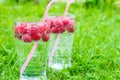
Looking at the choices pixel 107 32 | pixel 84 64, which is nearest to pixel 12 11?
pixel 107 32

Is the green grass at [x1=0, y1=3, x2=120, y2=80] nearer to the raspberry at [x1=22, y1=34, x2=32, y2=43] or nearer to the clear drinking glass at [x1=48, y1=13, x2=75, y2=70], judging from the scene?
the clear drinking glass at [x1=48, y1=13, x2=75, y2=70]

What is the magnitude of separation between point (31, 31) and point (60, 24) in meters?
0.30

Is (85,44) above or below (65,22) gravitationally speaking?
below

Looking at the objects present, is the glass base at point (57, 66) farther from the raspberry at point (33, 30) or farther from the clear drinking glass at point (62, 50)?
the raspberry at point (33, 30)

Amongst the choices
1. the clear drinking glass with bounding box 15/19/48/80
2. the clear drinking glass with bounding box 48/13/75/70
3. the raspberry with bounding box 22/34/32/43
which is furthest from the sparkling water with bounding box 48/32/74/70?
the raspberry with bounding box 22/34/32/43

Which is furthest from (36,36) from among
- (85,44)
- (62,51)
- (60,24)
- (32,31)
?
(85,44)

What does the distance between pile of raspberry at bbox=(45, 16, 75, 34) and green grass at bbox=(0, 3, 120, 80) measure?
0.88 feet

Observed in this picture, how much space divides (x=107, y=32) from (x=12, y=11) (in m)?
1.17

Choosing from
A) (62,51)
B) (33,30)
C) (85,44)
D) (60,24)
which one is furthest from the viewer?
(85,44)

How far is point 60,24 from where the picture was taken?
2822 millimetres

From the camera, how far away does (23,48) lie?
8.80ft

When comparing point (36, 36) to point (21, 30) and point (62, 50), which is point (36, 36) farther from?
point (62, 50)

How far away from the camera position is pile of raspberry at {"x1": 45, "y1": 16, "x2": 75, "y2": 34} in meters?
2.82

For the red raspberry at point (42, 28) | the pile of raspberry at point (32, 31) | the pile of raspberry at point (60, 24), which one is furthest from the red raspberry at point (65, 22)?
the red raspberry at point (42, 28)
